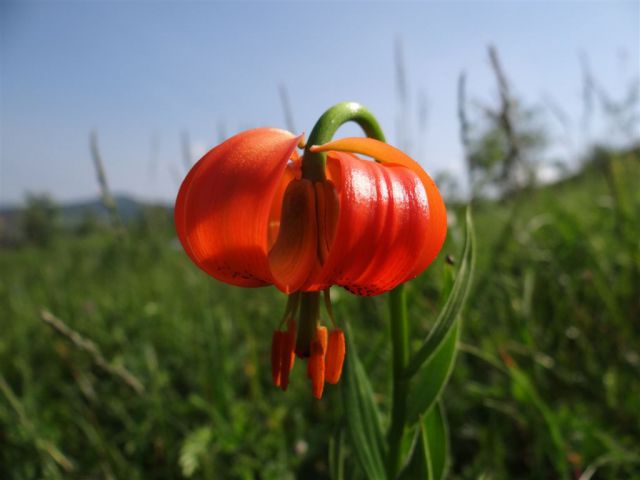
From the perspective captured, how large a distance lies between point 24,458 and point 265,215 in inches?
43.7

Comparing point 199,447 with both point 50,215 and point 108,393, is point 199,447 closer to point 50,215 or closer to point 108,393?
point 108,393

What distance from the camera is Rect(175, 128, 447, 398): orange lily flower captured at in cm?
53

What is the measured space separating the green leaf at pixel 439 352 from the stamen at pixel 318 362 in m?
0.14

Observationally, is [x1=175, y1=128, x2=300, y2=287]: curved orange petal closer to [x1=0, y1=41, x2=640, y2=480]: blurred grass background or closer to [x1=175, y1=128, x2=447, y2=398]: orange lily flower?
[x1=175, y1=128, x2=447, y2=398]: orange lily flower

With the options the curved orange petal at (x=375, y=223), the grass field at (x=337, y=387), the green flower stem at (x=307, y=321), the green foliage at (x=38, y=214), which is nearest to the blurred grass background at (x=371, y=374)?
the grass field at (x=337, y=387)

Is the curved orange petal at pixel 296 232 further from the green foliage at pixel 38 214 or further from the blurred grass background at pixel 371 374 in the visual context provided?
the green foliage at pixel 38 214

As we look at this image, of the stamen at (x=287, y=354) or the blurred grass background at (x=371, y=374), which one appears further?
the blurred grass background at (x=371, y=374)

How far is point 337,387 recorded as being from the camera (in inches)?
42.2

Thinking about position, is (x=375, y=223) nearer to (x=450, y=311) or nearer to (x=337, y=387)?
(x=450, y=311)

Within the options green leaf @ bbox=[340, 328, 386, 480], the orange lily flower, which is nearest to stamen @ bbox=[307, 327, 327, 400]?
the orange lily flower

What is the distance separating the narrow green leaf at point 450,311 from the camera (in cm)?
67

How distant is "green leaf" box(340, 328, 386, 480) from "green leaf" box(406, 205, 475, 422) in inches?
2.7

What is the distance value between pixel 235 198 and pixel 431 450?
1.73ft

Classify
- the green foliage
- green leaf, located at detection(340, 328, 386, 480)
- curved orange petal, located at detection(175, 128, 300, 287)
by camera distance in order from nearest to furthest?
curved orange petal, located at detection(175, 128, 300, 287)
green leaf, located at detection(340, 328, 386, 480)
the green foliage
